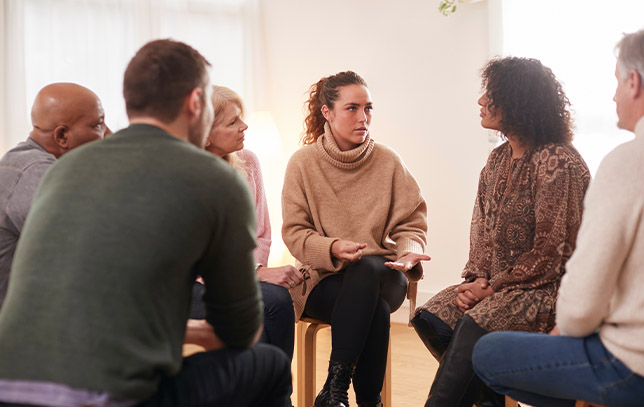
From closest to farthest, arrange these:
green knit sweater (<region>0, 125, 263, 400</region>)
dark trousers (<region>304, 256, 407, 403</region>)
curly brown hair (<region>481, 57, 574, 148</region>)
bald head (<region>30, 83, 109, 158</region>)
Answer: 1. green knit sweater (<region>0, 125, 263, 400</region>)
2. bald head (<region>30, 83, 109, 158</region>)
3. curly brown hair (<region>481, 57, 574, 148</region>)
4. dark trousers (<region>304, 256, 407, 403</region>)

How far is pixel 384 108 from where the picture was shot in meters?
4.28

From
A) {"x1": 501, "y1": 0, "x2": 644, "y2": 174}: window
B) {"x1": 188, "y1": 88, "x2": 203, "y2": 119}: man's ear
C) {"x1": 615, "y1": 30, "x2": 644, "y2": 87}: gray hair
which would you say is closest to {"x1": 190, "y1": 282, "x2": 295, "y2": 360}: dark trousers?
{"x1": 188, "y1": 88, "x2": 203, "y2": 119}: man's ear

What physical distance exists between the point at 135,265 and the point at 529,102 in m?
1.50

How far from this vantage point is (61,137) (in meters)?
1.89

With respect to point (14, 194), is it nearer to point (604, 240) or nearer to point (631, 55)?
point (604, 240)

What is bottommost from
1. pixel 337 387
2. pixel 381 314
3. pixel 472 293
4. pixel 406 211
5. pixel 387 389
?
pixel 387 389

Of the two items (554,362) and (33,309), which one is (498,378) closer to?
(554,362)

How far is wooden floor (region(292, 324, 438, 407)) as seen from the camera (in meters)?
2.76

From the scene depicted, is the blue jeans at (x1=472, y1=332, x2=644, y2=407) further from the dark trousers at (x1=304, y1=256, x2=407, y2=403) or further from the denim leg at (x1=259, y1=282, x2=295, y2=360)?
the denim leg at (x1=259, y1=282, x2=295, y2=360)

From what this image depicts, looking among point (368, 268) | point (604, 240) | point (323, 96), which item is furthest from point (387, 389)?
point (604, 240)

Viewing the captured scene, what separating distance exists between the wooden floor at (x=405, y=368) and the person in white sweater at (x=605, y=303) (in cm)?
116

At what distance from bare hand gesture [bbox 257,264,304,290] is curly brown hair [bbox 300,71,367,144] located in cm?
69

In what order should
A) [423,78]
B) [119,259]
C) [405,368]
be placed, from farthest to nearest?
[423,78]
[405,368]
[119,259]

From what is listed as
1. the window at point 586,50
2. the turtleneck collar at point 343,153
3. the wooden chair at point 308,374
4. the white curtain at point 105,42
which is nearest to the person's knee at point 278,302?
the wooden chair at point 308,374
